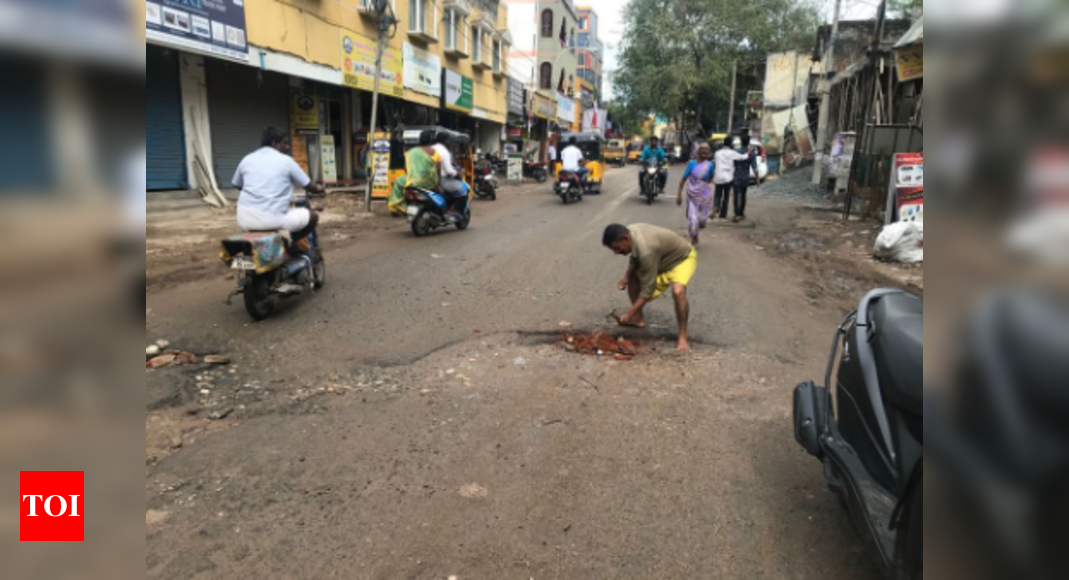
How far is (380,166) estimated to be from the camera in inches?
543

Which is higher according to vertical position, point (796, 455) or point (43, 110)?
point (43, 110)

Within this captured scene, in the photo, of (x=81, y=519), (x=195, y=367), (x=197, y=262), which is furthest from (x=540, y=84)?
(x=81, y=519)

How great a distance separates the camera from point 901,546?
5.75ft

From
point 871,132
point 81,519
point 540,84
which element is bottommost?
point 81,519

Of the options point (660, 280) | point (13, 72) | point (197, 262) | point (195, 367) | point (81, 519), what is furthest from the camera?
point (197, 262)

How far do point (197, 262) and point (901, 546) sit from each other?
7279mm

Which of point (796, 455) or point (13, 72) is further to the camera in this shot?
point (796, 455)

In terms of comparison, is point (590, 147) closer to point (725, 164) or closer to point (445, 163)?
point (725, 164)

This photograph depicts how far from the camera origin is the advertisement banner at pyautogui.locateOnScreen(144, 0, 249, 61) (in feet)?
30.4

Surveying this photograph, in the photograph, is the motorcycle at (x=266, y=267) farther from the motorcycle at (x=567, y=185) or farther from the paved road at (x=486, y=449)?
the motorcycle at (x=567, y=185)

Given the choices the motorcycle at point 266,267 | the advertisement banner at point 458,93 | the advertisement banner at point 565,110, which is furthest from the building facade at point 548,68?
the motorcycle at point 266,267

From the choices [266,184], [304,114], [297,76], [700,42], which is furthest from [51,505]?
[700,42]

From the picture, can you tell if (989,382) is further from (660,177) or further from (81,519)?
(660,177)

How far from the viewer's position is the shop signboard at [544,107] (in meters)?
34.2
